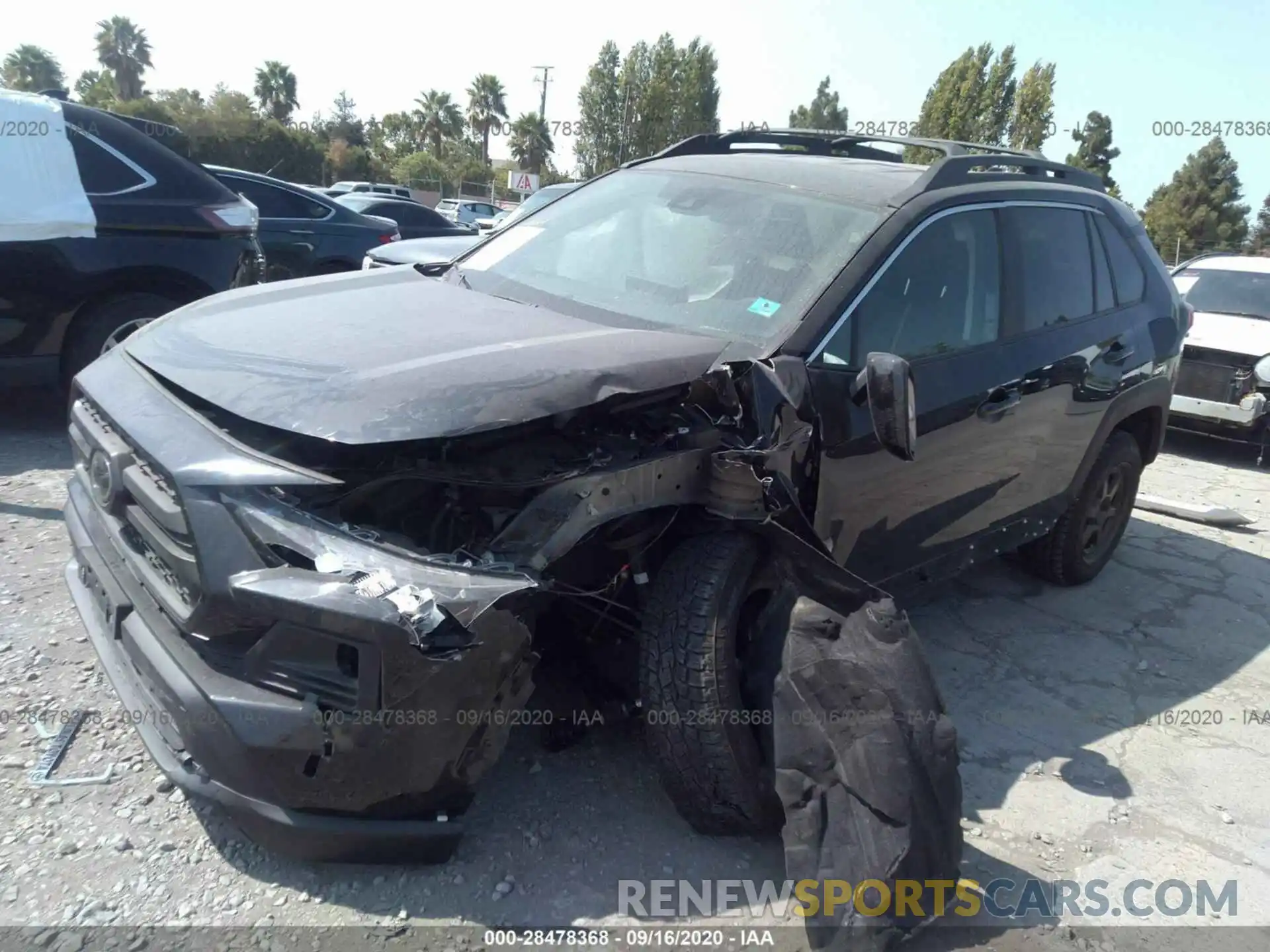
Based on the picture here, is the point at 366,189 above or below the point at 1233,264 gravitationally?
below

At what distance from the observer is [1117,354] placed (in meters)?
4.37

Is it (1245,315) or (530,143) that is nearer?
(1245,315)

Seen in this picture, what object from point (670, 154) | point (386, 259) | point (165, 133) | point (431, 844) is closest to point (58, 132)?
point (386, 259)

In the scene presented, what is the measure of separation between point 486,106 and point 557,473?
63.2 m

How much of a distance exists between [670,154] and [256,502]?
2.75 meters

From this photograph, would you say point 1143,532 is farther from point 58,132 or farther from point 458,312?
point 58,132

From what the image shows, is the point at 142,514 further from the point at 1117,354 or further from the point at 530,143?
the point at 530,143

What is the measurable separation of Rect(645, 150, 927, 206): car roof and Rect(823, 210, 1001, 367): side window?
9.7 inches

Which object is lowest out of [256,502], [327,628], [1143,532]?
[1143,532]

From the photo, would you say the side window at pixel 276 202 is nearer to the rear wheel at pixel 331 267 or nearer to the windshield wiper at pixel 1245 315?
the rear wheel at pixel 331 267

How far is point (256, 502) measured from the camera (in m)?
2.17

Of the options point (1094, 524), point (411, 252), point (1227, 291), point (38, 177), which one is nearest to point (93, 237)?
point (38, 177)

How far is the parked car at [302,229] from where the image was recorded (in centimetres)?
857

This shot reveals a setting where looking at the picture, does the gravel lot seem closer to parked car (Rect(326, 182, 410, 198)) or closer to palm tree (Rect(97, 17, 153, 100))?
parked car (Rect(326, 182, 410, 198))
